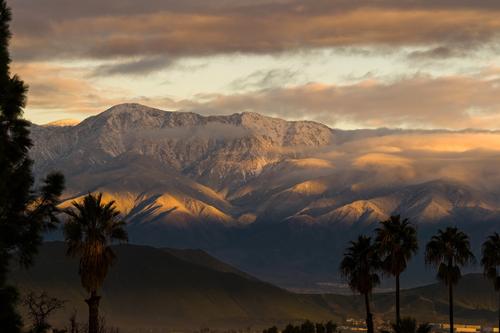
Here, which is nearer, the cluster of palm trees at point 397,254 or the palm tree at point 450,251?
the cluster of palm trees at point 397,254

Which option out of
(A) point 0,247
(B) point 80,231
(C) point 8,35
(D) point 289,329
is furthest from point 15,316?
(D) point 289,329

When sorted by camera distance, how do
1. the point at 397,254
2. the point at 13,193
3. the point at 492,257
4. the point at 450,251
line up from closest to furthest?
1. the point at 13,193
2. the point at 397,254
3. the point at 450,251
4. the point at 492,257

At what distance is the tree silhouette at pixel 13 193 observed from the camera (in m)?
51.4

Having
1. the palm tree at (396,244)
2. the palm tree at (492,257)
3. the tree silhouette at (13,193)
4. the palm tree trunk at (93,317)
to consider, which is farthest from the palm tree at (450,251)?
the tree silhouette at (13,193)

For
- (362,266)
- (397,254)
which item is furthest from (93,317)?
(362,266)

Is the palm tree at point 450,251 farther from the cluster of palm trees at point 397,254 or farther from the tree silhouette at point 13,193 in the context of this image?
the tree silhouette at point 13,193

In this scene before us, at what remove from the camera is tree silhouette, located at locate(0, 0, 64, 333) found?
2023 inches

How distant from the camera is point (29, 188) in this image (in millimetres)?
54562

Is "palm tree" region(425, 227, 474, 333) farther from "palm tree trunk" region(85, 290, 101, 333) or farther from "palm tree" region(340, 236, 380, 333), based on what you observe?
"palm tree trunk" region(85, 290, 101, 333)

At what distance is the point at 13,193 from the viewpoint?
53500 mm

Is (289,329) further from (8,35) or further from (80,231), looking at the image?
(8,35)

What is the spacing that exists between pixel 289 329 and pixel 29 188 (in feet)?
482

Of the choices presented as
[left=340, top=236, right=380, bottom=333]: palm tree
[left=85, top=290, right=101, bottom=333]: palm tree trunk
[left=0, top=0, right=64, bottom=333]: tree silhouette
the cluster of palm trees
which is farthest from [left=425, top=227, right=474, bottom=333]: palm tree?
[left=0, top=0, right=64, bottom=333]: tree silhouette

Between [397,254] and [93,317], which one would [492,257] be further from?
[93,317]
